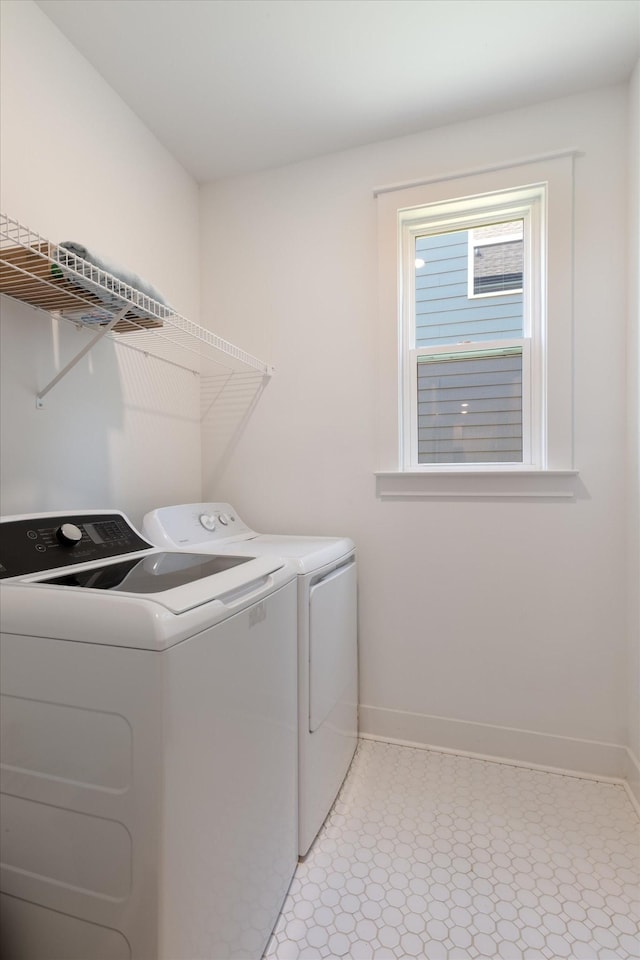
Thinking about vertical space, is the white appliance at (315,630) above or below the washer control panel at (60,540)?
below

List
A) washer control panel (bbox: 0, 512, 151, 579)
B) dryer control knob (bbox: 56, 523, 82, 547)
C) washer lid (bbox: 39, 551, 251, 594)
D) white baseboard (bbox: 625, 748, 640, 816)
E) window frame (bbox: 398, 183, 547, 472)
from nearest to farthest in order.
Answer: washer lid (bbox: 39, 551, 251, 594) → washer control panel (bbox: 0, 512, 151, 579) → dryer control knob (bbox: 56, 523, 82, 547) → white baseboard (bbox: 625, 748, 640, 816) → window frame (bbox: 398, 183, 547, 472)

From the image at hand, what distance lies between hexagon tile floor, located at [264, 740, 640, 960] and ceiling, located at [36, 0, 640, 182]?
8.41 feet

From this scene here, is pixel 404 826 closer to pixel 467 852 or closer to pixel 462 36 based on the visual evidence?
pixel 467 852

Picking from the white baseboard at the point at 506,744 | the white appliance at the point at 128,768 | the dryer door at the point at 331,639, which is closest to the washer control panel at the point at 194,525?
the dryer door at the point at 331,639

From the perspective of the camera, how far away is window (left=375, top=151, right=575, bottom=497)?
177cm

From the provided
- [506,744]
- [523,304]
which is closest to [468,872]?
[506,744]

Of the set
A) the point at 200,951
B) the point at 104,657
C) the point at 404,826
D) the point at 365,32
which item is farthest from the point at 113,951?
the point at 365,32

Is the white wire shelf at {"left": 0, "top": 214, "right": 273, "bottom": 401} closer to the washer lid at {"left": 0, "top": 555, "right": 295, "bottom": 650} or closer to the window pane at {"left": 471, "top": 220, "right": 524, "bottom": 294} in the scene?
the washer lid at {"left": 0, "top": 555, "right": 295, "bottom": 650}

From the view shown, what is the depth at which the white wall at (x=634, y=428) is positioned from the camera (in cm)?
160

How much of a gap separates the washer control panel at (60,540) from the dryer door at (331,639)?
60cm

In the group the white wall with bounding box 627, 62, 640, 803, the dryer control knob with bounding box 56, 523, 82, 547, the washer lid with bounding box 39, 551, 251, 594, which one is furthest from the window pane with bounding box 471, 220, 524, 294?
the dryer control knob with bounding box 56, 523, 82, 547

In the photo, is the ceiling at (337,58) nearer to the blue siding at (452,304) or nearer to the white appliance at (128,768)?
the blue siding at (452,304)

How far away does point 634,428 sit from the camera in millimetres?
1633

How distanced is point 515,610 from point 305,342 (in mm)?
1451
